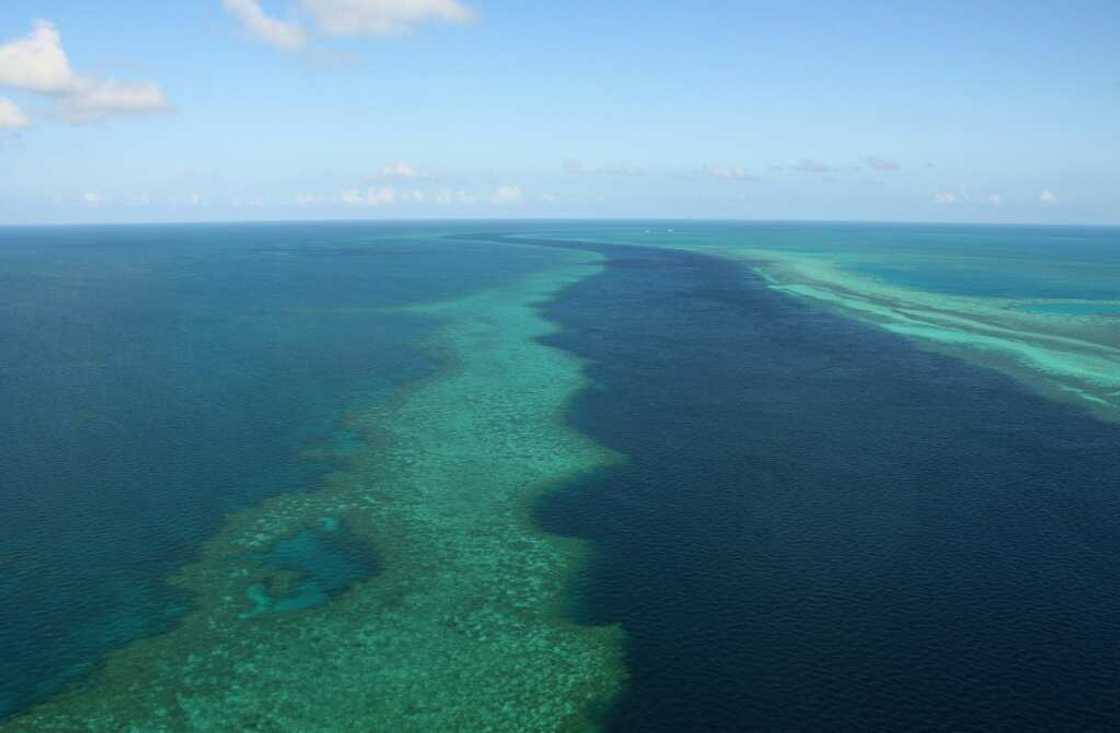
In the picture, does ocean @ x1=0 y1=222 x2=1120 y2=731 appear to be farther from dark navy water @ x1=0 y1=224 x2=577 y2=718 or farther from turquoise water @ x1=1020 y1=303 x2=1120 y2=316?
turquoise water @ x1=1020 y1=303 x2=1120 y2=316

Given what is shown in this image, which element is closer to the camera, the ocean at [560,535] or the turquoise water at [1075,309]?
the ocean at [560,535]

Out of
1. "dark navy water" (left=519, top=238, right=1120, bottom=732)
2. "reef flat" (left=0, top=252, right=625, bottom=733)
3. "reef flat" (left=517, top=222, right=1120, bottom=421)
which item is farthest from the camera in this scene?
"reef flat" (left=517, top=222, right=1120, bottom=421)

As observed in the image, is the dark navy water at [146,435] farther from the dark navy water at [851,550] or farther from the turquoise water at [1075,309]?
the turquoise water at [1075,309]

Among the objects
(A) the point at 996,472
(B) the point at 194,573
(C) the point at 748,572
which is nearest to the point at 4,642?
(B) the point at 194,573

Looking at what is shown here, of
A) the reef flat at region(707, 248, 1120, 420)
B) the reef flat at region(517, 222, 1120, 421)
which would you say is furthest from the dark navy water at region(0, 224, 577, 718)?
the reef flat at region(517, 222, 1120, 421)

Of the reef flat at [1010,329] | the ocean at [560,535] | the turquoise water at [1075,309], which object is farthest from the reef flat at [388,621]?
the turquoise water at [1075,309]
